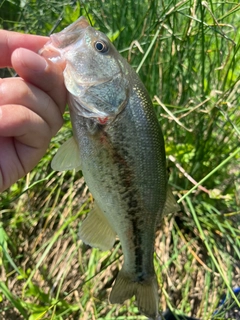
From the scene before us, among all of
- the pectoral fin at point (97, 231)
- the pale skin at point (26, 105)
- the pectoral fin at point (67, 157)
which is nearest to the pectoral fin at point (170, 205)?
the pectoral fin at point (97, 231)

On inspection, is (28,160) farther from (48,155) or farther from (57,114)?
(48,155)

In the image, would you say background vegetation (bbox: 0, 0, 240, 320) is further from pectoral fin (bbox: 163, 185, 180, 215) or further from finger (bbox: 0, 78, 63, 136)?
finger (bbox: 0, 78, 63, 136)

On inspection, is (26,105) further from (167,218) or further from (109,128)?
(167,218)

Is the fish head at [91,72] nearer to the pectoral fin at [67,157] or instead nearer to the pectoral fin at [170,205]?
the pectoral fin at [67,157]

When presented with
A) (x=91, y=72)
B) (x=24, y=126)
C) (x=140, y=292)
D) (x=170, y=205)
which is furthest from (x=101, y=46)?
(x=140, y=292)

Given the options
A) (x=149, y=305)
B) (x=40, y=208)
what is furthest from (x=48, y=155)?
(x=149, y=305)

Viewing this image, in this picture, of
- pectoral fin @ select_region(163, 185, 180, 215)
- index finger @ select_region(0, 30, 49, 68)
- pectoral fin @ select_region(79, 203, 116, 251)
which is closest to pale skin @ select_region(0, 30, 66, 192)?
index finger @ select_region(0, 30, 49, 68)
